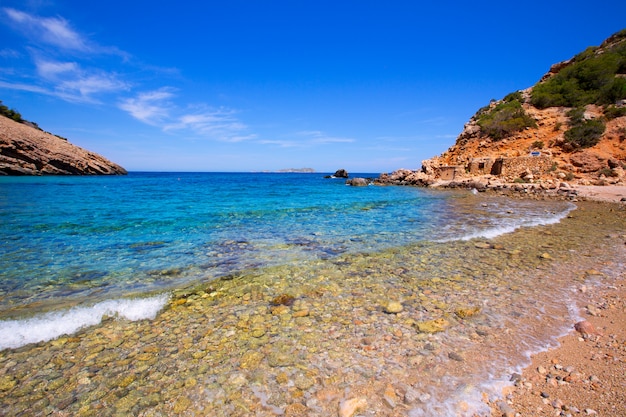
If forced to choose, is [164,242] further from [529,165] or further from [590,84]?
[590,84]

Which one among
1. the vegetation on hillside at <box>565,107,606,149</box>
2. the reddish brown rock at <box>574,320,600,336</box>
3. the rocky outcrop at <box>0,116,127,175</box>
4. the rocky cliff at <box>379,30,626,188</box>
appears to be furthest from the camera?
the rocky outcrop at <box>0,116,127,175</box>

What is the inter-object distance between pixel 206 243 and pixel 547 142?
4296 centimetres

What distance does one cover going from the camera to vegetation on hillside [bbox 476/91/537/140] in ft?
Answer: 132

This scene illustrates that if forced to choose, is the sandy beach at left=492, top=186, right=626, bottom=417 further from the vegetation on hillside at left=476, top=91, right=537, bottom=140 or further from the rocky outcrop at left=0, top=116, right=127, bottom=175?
the rocky outcrop at left=0, top=116, right=127, bottom=175

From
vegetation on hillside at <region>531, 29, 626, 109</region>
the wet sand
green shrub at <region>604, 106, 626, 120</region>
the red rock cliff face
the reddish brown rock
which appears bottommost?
the wet sand

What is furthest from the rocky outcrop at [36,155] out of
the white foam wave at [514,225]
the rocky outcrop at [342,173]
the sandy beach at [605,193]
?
the sandy beach at [605,193]

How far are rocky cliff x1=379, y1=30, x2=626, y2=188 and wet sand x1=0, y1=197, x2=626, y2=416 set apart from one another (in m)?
29.0

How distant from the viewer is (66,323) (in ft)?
14.8

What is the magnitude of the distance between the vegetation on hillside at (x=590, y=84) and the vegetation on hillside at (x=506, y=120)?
11.6ft

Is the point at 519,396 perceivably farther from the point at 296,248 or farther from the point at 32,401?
the point at 296,248

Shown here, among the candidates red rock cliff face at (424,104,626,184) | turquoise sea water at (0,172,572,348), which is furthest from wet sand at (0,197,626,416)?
red rock cliff face at (424,104,626,184)

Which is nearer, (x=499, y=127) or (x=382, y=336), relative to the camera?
(x=382, y=336)

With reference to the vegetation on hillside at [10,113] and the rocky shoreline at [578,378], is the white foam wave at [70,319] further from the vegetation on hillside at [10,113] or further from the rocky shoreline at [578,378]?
the vegetation on hillside at [10,113]

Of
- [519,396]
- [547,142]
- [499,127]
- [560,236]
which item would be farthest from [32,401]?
[499,127]
